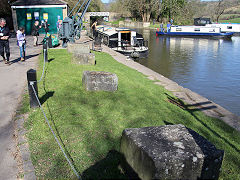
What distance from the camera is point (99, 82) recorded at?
6848 millimetres

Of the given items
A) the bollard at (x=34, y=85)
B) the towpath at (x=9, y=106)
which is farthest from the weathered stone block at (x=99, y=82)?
the towpath at (x=9, y=106)

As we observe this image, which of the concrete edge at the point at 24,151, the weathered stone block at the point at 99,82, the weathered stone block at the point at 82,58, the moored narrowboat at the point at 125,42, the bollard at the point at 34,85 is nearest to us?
the concrete edge at the point at 24,151

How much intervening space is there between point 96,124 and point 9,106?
2351mm

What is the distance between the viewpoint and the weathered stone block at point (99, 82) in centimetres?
682

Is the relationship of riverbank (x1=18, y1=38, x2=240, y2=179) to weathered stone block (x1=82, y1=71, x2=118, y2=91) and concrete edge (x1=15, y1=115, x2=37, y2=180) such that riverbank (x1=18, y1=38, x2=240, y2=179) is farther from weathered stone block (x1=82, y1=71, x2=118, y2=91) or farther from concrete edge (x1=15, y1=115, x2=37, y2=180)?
weathered stone block (x1=82, y1=71, x2=118, y2=91)

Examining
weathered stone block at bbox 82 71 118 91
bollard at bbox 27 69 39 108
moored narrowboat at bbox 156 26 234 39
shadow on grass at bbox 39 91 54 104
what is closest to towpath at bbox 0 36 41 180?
bollard at bbox 27 69 39 108

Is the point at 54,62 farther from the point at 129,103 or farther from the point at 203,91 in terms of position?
the point at 203,91

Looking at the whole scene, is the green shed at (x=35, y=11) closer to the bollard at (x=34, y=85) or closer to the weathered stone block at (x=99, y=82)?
the weathered stone block at (x=99, y=82)

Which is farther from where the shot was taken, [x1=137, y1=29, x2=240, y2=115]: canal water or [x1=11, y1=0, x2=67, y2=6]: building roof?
[x1=11, y1=0, x2=67, y2=6]: building roof

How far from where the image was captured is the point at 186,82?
14258 millimetres

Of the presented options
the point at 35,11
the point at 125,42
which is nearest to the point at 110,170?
the point at 125,42

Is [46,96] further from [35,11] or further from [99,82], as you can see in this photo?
[35,11]

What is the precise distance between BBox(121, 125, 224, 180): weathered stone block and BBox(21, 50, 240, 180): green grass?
0.60 metres

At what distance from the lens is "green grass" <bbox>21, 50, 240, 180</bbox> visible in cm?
361
